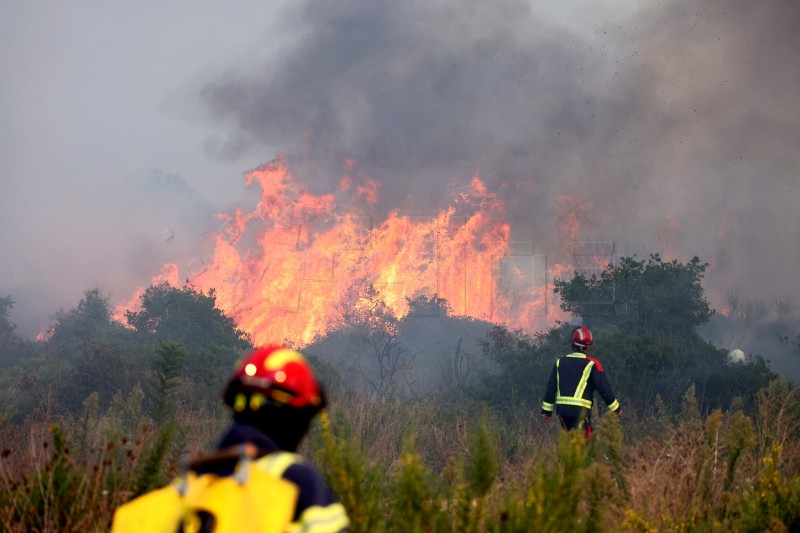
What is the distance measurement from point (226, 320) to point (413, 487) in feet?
63.0

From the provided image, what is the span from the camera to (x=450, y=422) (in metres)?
10.8

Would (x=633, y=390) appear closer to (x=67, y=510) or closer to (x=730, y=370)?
(x=730, y=370)

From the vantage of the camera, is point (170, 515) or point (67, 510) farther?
point (67, 510)

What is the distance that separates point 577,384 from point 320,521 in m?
6.83

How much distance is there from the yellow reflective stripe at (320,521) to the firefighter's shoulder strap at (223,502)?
0.11 feet

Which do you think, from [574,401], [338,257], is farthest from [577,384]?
[338,257]

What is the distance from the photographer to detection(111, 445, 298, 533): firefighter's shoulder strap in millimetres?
1685

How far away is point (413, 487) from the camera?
8.87ft

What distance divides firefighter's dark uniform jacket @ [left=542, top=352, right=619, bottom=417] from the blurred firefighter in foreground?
21.9 ft

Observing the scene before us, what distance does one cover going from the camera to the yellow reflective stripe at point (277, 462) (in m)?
1.74

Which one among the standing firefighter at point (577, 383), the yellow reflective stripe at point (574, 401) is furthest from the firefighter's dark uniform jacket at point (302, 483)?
the yellow reflective stripe at point (574, 401)

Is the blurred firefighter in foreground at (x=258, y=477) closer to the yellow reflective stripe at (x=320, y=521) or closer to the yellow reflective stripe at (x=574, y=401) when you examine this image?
the yellow reflective stripe at (x=320, y=521)

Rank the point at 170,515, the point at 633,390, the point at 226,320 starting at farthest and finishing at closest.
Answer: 1. the point at 226,320
2. the point at 633,390
3. the point at 170,515

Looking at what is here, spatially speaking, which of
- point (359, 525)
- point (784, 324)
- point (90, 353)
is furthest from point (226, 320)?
point (784, 324)
